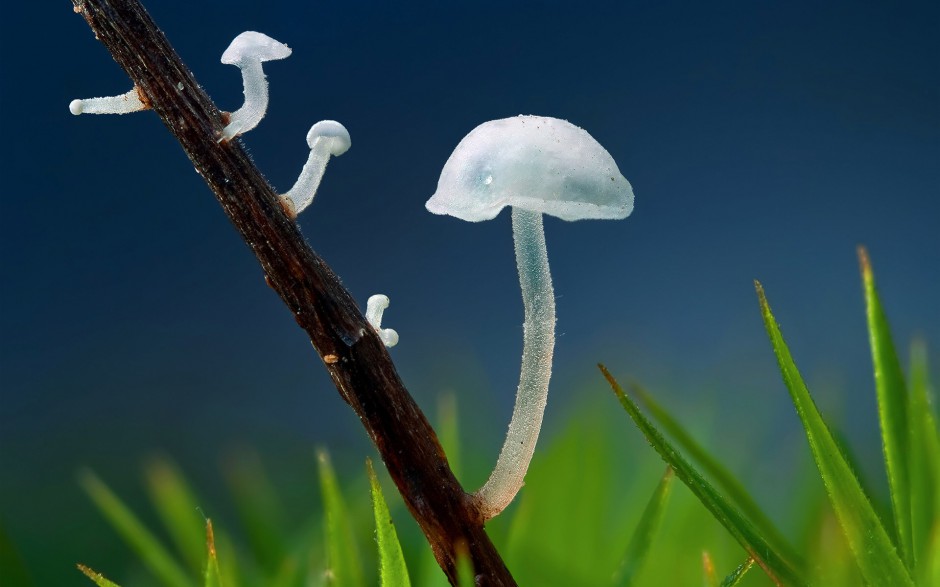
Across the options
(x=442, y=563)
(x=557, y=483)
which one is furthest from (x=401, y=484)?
(x=557, y=483)

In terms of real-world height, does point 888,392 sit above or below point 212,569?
below

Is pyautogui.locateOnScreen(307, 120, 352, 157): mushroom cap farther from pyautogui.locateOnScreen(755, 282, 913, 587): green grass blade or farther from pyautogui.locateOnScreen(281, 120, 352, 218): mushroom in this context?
pyautogui.locateOnScreen(755, 282, 913, 587): green grass blade

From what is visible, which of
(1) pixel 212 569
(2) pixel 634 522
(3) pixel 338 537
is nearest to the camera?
(1) pixel 212 569

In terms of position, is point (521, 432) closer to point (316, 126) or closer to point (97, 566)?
point (316, 126)

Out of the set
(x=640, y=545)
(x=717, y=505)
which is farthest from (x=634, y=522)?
(x=717, y=505)

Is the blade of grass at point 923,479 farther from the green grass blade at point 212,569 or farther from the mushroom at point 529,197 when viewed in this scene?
the green grass blade at point 212,569

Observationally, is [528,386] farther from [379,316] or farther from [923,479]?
[923,479]

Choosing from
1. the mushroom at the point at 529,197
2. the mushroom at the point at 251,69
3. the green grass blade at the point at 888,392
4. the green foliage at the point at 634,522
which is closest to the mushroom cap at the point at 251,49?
the mushroom at the point at 251,69
